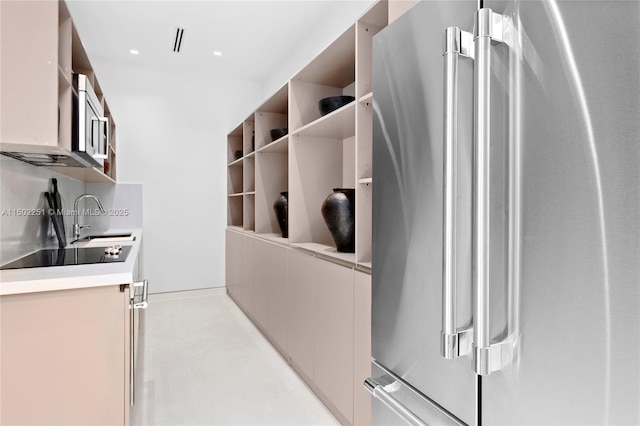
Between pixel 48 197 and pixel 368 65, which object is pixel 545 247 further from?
pixel 48 197

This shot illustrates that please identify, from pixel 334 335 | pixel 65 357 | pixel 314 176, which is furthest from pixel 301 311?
pixel 65 357

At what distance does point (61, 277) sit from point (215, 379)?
1432mm

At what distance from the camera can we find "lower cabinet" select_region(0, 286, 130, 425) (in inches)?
46.3

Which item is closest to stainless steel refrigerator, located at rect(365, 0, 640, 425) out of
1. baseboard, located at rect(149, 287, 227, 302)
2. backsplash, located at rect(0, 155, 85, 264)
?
backsplash, located at rect(0, 155, 85, 264)

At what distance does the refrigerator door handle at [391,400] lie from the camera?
0.87m

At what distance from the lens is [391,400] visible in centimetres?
94

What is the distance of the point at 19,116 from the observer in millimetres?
1293

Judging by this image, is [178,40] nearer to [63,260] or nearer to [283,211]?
[283,211]

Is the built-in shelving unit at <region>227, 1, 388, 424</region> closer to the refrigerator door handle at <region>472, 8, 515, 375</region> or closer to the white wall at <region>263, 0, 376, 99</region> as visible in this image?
the white wall at <region>263, 0, 376, 99</region>

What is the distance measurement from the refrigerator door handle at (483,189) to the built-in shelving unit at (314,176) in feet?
3.02

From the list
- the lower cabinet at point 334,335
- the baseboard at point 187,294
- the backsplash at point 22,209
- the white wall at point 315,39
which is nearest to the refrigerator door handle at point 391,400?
the lower cabinet at point 334,335

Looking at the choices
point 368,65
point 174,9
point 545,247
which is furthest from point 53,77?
A: point 174,9

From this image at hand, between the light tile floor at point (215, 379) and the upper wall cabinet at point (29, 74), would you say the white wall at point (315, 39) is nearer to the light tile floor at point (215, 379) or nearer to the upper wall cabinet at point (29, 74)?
the upper wall cabinet at point (29, 74)

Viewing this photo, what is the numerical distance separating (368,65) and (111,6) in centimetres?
257
